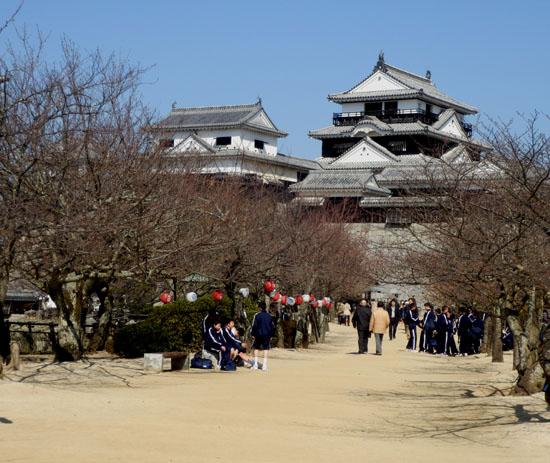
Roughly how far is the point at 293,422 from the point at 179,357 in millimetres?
6707

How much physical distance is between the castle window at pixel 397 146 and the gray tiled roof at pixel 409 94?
12.1ft

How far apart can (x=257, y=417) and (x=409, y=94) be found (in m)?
53.8

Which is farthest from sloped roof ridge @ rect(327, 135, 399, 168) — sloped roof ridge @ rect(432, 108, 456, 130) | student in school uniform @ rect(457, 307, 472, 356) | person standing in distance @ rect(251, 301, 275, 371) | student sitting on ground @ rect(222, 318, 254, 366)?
student sitting on ground @ rect(222, 318, 254, 366)

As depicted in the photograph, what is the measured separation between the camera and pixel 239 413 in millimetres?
11672

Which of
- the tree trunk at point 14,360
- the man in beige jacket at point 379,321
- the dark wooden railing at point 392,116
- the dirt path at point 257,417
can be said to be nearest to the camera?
the dirt path at point 257,417

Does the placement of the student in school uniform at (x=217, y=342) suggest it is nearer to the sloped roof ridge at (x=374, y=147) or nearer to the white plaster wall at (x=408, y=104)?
the sloped roof ridge at (x=374, y=147)

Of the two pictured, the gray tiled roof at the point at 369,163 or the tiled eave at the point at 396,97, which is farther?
the tiled eave at the point at 396,97

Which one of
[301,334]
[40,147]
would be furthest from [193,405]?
[301,334]

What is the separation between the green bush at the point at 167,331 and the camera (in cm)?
1920

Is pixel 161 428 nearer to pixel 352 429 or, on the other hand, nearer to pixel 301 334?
pixel 352 429

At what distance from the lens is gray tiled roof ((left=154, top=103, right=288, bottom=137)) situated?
60772mm

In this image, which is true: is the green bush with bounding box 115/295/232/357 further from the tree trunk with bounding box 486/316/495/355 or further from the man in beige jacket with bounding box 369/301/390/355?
the tree trunk with bounding box 486/316/495/355

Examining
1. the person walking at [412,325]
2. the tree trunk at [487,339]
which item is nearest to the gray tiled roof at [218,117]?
the person walking at [412,325]

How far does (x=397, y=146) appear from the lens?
61969 mm
